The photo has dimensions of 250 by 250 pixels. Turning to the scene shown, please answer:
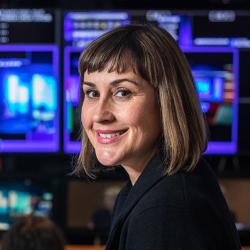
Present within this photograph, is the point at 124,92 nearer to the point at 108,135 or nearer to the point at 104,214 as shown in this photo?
the point at 108,135

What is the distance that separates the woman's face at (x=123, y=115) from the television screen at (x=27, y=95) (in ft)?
6.31

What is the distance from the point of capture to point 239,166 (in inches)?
124

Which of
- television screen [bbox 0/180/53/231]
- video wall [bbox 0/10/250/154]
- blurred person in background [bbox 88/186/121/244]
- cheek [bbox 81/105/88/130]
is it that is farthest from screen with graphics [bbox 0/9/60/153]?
cheek [bbox 81/105/88/130]

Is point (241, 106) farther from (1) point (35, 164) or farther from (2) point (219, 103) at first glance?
(1) point (35, 164)

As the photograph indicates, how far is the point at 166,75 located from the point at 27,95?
203 centimetres

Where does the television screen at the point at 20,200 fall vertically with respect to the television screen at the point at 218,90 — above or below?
below

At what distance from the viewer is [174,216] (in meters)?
1.01

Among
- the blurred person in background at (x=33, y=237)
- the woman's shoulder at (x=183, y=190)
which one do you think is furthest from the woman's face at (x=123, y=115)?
the blurred person in background at (x=33, y=237)

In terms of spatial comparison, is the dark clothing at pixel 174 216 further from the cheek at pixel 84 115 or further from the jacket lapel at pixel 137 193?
the cheek at pixel 84 115

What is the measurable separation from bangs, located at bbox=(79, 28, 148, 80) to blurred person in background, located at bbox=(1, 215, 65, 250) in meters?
0.81

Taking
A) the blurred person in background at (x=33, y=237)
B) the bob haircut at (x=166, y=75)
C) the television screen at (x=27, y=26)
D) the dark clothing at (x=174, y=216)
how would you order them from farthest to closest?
1. the television screen at (x=27, y=26)
2. the blurred person in background at (x=33, y=237)
3. the bob haircut at (x=166, y=75)
4. the dark clothing at (x=174, y=216)

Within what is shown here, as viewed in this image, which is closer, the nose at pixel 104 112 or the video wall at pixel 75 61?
the nose at pixel 104 112

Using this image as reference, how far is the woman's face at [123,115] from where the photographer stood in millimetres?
1139

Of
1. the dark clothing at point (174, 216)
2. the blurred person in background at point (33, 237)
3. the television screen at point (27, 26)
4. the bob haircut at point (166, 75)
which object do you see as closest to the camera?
the dark clothing at point (174, 216)
